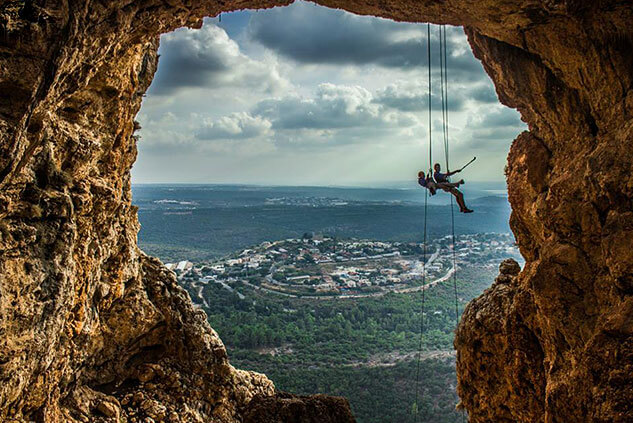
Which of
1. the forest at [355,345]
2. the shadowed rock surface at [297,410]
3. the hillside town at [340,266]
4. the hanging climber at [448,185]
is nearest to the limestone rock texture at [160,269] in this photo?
the shadowed rock surface at [297,410]

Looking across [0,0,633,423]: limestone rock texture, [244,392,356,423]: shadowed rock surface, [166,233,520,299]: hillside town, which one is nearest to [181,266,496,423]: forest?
[166,233,520,299]: hillside town

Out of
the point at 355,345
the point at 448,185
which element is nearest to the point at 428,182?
the point at 448,185

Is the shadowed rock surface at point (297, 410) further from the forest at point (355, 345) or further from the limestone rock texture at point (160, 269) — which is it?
the forest at point (355, 345)

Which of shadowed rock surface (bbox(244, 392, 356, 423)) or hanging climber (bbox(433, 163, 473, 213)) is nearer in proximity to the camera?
shadowed rock surface (bbox(244, 392, 356, 423))

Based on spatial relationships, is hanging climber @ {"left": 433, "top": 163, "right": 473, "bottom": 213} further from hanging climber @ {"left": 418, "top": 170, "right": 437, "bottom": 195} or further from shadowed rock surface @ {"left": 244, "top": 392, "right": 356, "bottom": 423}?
shadowed rock surface @ {"left": 244, "top": 392, "right": 356, "bottom": 423}

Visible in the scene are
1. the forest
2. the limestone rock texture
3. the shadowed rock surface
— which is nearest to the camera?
the limestone rock texture

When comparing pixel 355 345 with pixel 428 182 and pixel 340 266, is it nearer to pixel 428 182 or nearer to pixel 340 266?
pixel 428 182

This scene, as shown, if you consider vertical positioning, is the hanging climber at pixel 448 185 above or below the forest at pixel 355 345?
above
